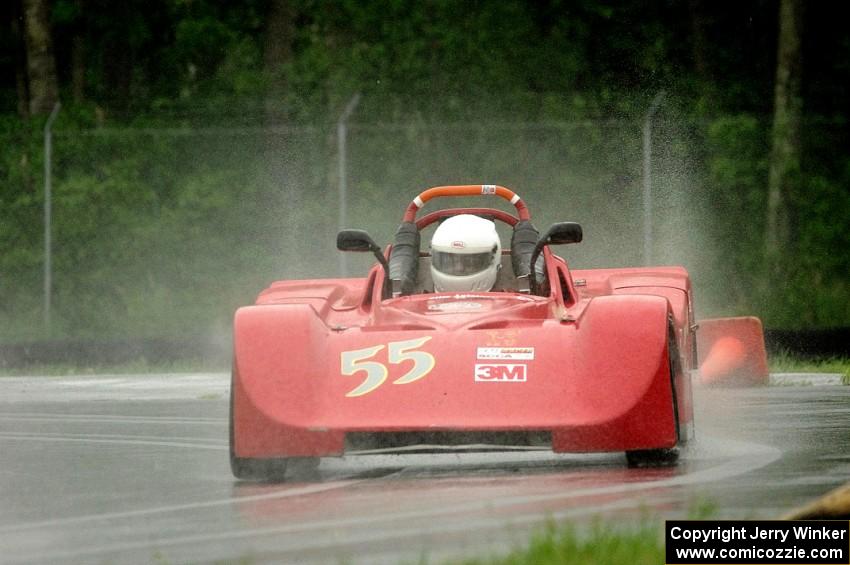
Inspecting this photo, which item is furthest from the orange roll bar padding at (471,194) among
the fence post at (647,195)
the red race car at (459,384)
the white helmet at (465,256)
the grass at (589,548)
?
the fence post at (647,195)

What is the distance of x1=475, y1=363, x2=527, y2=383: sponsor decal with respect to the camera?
8781mm

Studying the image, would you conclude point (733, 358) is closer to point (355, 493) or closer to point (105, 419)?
point (105, 419)

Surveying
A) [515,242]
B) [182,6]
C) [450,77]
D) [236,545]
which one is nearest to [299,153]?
[450,77]

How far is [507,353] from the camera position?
891 centimetres

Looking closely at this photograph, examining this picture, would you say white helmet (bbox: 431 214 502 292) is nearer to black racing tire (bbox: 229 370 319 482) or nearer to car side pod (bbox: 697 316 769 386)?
black racing tire (bbox: 229 370 319 482)

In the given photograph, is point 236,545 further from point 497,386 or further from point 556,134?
point 556,134

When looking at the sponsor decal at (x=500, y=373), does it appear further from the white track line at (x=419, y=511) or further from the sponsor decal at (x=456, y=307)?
the sponsor decal at (x=456, y=307)

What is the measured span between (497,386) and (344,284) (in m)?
3.19

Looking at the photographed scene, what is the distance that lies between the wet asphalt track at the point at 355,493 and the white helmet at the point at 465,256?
990mm

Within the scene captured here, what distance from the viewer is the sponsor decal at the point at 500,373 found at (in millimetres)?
8781

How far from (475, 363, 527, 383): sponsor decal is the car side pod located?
20.4 ft

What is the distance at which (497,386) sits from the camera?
345 inches

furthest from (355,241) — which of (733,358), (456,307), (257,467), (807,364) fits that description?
(807,364)

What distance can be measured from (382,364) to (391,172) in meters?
16.2
